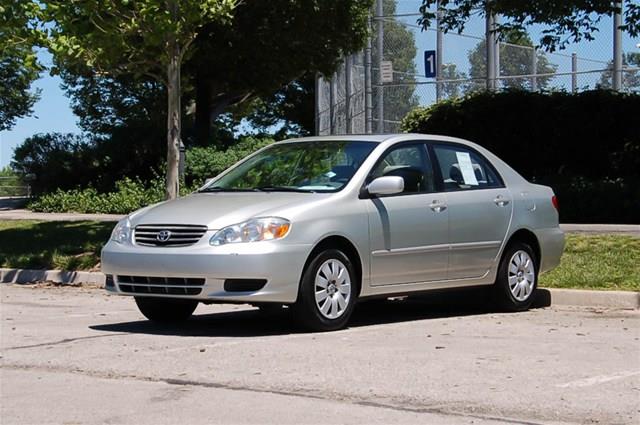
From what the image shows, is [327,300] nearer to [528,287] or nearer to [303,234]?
[303,234]

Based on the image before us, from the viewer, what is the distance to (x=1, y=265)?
52.9 feet

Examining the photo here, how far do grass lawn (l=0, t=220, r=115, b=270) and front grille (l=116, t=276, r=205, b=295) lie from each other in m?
6.13

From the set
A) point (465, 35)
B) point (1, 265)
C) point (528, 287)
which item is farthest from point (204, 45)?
point (528, 287)

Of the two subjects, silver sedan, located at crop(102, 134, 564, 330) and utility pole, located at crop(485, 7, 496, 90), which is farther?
utility pole, located at crop(485, 7, 496, 90)

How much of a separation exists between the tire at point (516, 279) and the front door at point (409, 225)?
807 millimetres

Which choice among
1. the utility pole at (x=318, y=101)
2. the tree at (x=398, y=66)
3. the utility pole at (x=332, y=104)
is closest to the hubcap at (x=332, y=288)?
the tree at (x=398, y=66)

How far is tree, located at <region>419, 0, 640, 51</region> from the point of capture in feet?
60.8

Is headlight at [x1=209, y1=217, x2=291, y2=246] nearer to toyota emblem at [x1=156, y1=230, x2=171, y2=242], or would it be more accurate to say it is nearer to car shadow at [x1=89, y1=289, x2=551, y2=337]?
toyota emblem at [x1=156, y1=230, x2=171, y2=242]

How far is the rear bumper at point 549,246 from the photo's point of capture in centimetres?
1142

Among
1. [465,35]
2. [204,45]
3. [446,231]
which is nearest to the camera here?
[446,231]

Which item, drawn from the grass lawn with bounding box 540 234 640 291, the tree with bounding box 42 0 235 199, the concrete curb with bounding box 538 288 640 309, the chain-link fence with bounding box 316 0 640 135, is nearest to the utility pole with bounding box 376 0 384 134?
the chain-link fence with bounding box 316 0 640 135

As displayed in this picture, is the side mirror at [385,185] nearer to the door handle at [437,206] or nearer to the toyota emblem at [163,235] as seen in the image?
the door handle at [437,206]

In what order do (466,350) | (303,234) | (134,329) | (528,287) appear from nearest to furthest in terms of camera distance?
(466,350) → (303,234) → (134,329) → (528,287)

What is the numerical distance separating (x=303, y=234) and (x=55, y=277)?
6.92m
